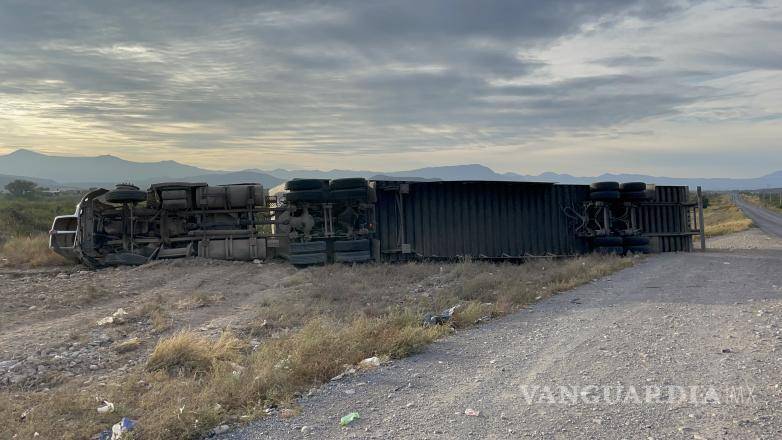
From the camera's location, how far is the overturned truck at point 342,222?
16.5 meters

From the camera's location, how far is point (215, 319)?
996 cm

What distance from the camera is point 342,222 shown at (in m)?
17.5

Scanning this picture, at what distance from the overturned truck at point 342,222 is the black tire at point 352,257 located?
0.10ft

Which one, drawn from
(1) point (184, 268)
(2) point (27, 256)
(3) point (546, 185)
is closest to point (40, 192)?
(2) point (27, 256)

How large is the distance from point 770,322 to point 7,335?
36.8 feet

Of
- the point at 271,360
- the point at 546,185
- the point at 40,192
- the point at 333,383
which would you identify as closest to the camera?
the point at 333,383

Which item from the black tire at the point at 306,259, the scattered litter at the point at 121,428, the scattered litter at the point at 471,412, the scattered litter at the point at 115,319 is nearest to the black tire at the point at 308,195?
the black tire at the point at 306,259

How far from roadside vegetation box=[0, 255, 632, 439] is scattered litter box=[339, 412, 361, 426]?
0.59 metres

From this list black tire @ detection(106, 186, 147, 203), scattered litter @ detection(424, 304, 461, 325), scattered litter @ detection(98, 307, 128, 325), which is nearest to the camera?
scattered litter @ detection(424, 304, 461, 325)

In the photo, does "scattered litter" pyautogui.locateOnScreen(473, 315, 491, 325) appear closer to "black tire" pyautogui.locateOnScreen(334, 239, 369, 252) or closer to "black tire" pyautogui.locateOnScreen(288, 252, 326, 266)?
"black tire" pyautogui.locateOnScreen(288, 252, 326, 266)

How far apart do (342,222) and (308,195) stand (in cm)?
136

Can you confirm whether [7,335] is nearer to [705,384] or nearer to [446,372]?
[446,372]

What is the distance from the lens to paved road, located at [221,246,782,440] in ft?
15.5

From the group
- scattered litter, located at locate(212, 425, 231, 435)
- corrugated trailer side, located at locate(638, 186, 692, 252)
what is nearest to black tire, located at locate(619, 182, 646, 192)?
corrugated trailer side, located at locate(638, 186, 692, 252)
